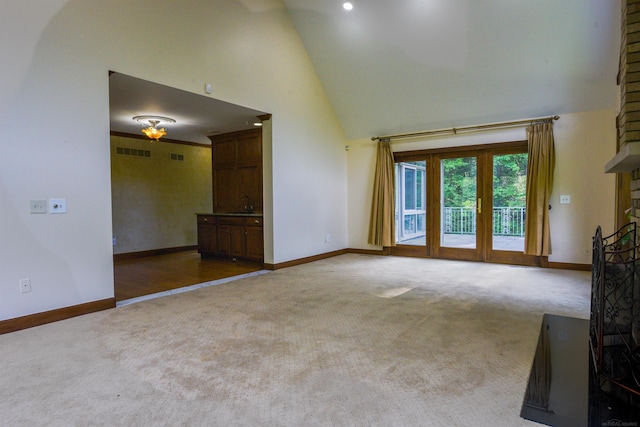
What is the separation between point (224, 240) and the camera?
682cm

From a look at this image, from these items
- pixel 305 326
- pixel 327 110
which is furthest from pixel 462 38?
pixel 305 326

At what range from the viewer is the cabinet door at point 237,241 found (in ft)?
21.3

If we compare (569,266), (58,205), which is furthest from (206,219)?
(569,266)

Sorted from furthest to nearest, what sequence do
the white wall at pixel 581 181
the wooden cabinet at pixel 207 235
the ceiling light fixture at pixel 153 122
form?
the wooden cabinet at pixel 207 235, the ceiling light fixture at pixel 153 122, the white wall at pixel 581 181

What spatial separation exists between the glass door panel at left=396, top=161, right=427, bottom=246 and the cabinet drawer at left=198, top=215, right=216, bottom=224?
365 centimetres

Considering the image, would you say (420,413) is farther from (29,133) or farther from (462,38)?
(462,38)

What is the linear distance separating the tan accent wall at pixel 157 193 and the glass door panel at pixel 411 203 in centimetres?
470

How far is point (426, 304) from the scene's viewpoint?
3869 mm

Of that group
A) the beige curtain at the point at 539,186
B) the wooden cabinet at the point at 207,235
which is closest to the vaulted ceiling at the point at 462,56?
the beige curtain at the point at 539,186

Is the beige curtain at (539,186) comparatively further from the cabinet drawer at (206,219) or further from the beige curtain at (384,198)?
the cabinet drawer at (206,219)

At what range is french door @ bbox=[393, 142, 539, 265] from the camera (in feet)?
20.2

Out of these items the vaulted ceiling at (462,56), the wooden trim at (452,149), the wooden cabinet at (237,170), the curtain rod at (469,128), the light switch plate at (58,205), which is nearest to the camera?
the light switch plate at (58,205)

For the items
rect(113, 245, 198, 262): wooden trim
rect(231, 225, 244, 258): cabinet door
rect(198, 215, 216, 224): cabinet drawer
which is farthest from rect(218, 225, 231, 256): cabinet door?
rect(113, 245, 198, 262): wooden trim

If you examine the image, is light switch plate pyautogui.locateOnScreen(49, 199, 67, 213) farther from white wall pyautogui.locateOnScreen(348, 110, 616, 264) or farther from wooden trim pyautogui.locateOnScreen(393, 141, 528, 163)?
white wall pyautogui.locateOnScreen(348, 110, 616, 264)
